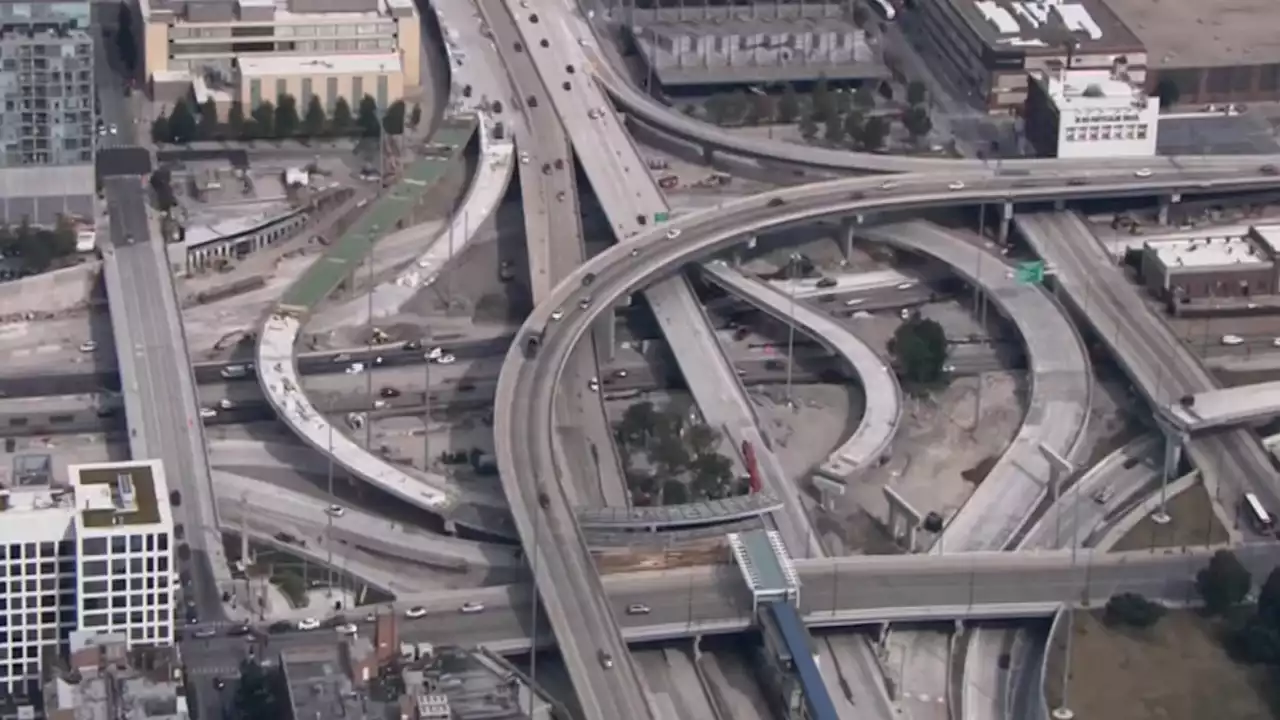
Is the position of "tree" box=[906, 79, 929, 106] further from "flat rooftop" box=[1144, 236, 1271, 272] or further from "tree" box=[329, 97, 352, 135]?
"tree" box=[329, 97, 352, 135]

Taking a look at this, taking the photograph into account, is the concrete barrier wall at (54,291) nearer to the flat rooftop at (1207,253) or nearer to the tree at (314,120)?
the tree at (314,120)

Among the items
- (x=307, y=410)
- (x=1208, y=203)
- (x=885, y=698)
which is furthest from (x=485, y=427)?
(x=1208, y=203)

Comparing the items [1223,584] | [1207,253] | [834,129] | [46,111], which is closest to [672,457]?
[1223,584]

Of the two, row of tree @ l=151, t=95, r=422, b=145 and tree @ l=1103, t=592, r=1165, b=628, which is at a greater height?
row of tree @ l=151, t=95, r=422, b=145

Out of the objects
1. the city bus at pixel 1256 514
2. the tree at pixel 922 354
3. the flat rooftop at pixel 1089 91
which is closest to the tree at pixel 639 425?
the tree at pixel 922 354

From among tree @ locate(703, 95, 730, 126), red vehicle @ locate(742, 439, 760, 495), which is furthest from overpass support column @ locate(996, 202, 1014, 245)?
red vehicle @ locate(742, 439, 760, 495)

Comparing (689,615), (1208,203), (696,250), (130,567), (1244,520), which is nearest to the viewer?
(130,567)

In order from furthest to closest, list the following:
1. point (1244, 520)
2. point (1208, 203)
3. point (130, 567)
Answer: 1. point (1208, 203)
2. point (1244, 520)
3. point (130, 567)

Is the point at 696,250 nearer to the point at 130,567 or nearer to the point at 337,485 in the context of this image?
the point at 337,485
